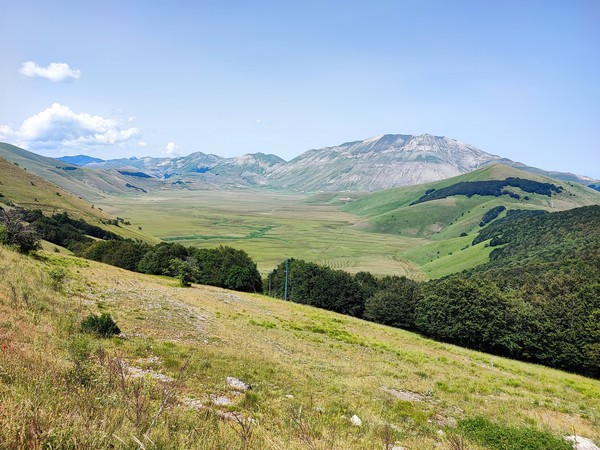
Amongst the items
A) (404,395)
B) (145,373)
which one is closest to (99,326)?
(145,373)

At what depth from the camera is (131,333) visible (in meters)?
22.5

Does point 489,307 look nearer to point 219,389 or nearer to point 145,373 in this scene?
point 219,389

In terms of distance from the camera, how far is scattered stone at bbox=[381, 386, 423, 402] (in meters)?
20.9

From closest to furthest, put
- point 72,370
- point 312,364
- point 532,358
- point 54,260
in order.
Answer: point 72,370
point 312,364
point 54,260
point 532,358

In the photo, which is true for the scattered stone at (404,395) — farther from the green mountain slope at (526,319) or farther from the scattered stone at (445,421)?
the green mountain slope at (526,319)

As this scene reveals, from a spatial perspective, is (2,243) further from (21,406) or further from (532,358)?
(532,358)

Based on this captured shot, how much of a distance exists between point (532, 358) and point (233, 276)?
71.0 metres

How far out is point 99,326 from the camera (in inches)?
739

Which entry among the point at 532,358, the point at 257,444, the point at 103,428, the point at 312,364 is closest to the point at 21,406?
the point at 103,428

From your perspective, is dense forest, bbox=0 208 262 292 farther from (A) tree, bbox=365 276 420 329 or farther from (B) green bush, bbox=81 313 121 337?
(B) green bush, bbox=81 313 121 337

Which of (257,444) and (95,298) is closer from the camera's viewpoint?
(257,444)

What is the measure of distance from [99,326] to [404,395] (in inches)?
727

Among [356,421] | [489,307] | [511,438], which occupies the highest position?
[356,421]

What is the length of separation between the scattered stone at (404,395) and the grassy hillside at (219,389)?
130 millimetres
